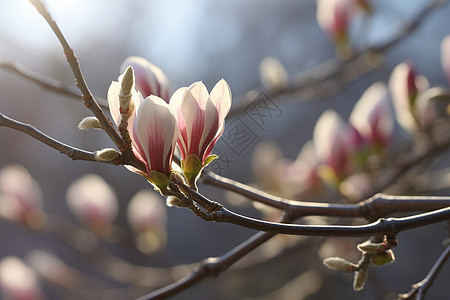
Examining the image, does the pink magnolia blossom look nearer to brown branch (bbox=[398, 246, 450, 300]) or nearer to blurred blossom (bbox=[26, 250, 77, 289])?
brown branch (bbox=[398, 246, 450, 300])

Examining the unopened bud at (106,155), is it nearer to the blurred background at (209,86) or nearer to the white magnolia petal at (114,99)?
the white magnolia petal at (114,99)

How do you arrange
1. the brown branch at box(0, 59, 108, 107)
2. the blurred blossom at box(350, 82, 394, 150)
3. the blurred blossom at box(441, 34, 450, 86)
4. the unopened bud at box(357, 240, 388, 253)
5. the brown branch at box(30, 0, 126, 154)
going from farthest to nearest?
the blurred blossom at box(350, 82, 394, 150) → the blurred blossom at box(441, 34, 450, 86) → the brown branch at box(0, 59, 108, 107) → the unopened bud at box(357, 240, 388, 253) → the brown branch at box(30, 0, 126, 154)

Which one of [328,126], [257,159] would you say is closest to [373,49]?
[328,126]

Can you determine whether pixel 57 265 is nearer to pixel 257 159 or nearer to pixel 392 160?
pixel 257 159

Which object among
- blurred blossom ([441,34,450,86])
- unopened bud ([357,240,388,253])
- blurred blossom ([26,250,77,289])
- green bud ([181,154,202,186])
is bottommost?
unopened bud ([357,240,388,253])

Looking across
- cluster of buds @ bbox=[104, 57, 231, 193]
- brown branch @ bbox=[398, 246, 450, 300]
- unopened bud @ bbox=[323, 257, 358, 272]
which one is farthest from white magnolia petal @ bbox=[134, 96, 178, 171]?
brown branch @ bbox=[398, 246, 450, 300]

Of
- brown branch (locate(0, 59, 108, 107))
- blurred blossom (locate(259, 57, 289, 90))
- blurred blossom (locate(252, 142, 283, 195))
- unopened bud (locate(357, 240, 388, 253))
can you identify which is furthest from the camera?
blurred blossom (locate(252, 142, 283, 195))

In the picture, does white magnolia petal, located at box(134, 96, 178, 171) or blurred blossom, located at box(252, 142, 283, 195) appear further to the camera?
blurred blossom, located at box(252, 142, 283, 195)
